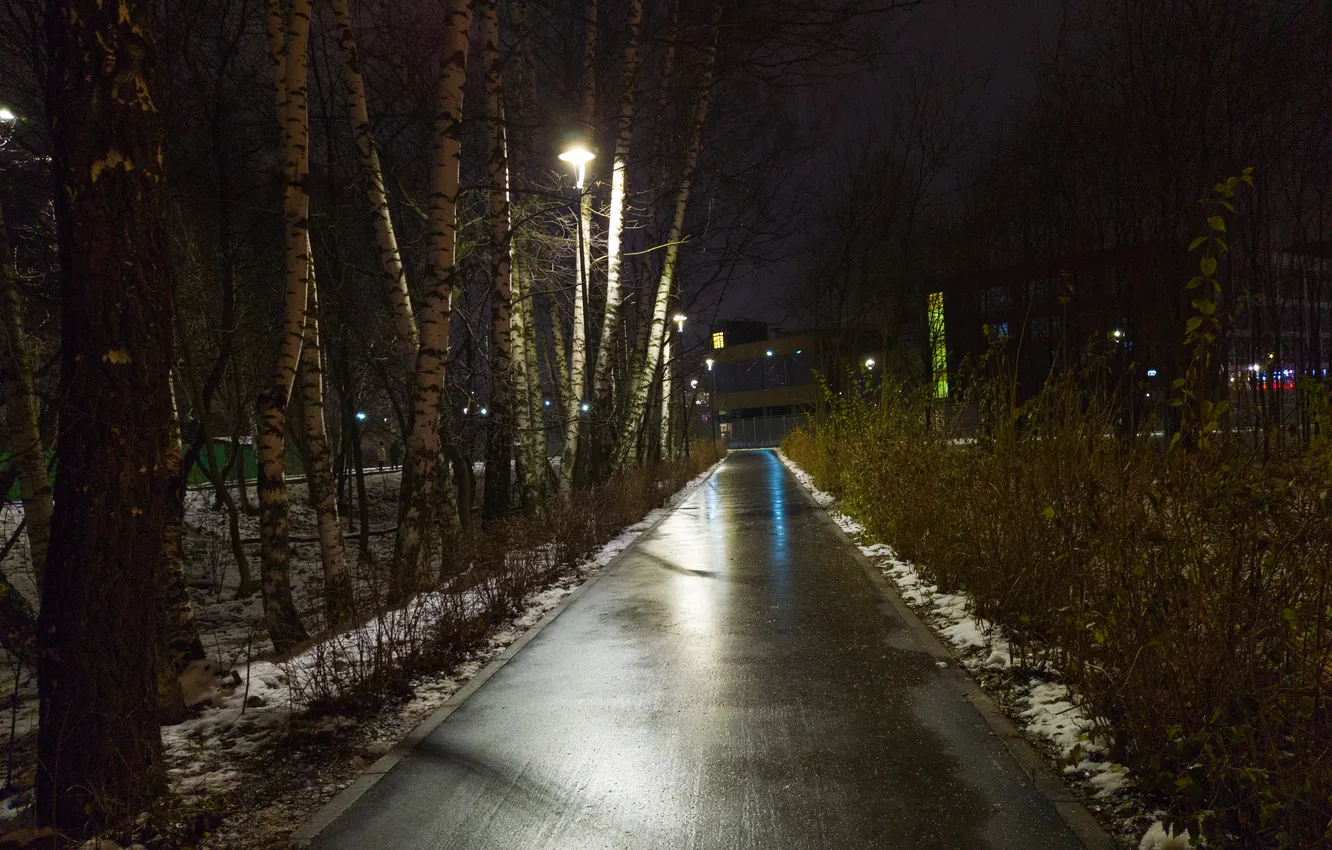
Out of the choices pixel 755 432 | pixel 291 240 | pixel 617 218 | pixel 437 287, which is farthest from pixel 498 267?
pixel 755 432

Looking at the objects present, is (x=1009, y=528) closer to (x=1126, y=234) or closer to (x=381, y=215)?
(x=381, y=215)

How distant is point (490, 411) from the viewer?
569 inches

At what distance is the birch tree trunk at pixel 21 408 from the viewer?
739 cm

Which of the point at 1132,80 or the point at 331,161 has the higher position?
the point at 1132,80

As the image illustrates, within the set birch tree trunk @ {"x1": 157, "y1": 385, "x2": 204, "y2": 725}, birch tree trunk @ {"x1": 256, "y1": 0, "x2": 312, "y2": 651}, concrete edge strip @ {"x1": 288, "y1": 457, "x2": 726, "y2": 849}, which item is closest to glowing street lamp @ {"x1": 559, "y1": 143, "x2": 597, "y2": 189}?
birch tree trunk @ {"x1": 256, "y1": 0, "x2": 312, "y2": 651}

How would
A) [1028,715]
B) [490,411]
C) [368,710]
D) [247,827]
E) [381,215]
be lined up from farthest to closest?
[490,411] → [381,215] → [368,710] → [1028,715] → [247,827]

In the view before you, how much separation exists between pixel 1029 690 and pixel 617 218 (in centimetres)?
1279

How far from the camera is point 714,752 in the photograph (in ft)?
15.3

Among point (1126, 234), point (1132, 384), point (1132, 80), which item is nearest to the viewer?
point (1132, 384)

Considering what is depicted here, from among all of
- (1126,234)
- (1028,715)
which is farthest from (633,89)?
(1028,715)

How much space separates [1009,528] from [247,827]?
5.52 metres

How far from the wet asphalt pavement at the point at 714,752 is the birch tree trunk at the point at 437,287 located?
105 inches

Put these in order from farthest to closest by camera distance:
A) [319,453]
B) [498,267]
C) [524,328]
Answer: [524,328], [498,267], [319,453]

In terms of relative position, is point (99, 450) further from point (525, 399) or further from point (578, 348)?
point (578, 348)
